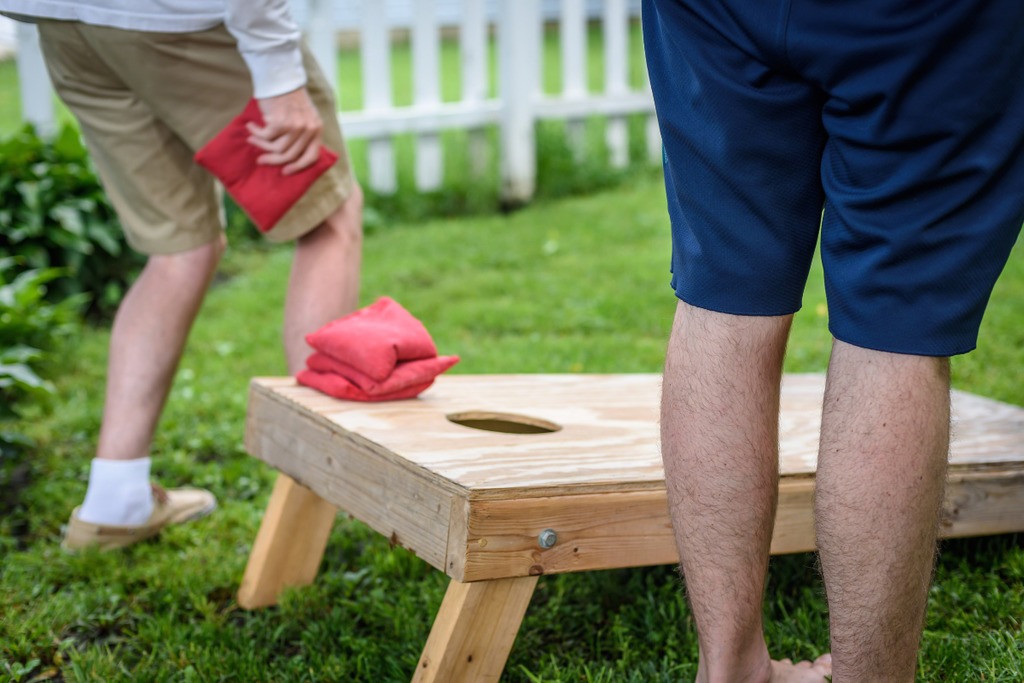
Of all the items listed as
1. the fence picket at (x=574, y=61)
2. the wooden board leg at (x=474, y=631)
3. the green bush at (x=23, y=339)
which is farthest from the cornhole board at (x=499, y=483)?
the fence picket at (x=574, y=61)

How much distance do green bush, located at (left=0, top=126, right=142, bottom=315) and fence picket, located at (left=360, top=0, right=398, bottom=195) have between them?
1.91 metres

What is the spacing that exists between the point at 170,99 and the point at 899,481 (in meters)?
1.74

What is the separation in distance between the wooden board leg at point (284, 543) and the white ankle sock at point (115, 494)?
0.36 meters

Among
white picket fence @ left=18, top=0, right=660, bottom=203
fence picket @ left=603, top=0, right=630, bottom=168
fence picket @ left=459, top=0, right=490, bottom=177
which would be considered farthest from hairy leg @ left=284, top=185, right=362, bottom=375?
fence picket @ left=603, top=0, right=630, bottom=168

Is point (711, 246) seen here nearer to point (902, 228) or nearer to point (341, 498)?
point (902, 228)

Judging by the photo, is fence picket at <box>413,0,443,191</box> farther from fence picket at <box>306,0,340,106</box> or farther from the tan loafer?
the tan loafer

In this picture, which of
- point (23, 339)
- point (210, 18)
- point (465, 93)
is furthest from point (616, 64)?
point (210, 18)

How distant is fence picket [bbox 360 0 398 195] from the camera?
20.1ft

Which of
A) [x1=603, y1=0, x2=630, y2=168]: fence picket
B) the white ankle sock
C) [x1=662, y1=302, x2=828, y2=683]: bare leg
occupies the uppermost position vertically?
[x1=662, y1=302, x2=828, y2=683]: bare leg

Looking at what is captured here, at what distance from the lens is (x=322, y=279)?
2.52 meters

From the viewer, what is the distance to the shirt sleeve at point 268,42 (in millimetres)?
2227

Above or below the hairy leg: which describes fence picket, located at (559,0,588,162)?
below

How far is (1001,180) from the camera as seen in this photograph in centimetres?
121

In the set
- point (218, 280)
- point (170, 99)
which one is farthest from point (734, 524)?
point (218, 280)
